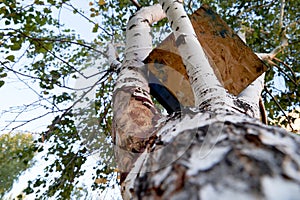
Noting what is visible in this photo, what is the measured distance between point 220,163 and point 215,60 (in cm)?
121

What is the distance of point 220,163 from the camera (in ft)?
1.34

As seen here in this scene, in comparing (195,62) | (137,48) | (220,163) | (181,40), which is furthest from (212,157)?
(137,48)

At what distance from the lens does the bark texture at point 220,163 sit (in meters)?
0.36

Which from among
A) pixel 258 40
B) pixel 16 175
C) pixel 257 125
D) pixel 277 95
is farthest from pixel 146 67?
pixel 16 175

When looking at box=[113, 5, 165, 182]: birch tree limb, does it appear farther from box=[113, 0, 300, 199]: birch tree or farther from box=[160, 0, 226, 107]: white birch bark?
box=[160, 0, 226, 107]: white birch bark

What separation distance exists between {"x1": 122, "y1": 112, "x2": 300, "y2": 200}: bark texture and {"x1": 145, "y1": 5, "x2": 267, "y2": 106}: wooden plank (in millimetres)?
892

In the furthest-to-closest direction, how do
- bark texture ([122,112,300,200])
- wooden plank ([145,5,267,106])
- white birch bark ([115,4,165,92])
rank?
wooden plank ([145,5,267,106]) → white birch bark ([115,4,165,92]) → bark texture ([122,112,300,200])

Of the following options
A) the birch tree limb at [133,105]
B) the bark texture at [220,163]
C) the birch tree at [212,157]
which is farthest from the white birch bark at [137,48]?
the bark texture at [220,163]

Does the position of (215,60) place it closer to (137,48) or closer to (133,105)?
(137,48)

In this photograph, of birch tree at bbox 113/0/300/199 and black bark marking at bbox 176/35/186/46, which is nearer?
birch tree at bbox 113/0/300/199

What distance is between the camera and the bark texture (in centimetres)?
36

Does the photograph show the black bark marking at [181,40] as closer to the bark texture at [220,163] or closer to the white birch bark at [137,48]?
the white birch bark at [137,48]

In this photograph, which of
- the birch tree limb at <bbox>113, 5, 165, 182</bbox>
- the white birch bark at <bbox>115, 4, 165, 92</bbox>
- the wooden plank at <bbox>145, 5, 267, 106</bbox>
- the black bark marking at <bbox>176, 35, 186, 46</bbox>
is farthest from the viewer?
the wooden plank at <bbox>145, 5, 267, 106</bbox>

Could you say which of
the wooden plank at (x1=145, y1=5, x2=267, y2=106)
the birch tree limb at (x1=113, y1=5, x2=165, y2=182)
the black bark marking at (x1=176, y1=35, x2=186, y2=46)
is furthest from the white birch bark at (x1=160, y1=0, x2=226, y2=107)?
the wooden plank at (x1=145, y1=5, x2=267, y2=106)
